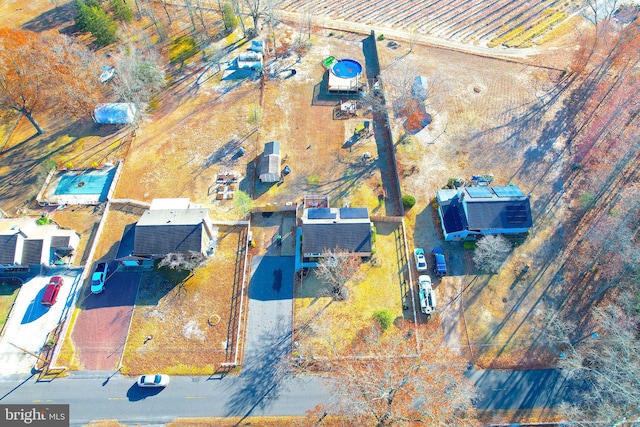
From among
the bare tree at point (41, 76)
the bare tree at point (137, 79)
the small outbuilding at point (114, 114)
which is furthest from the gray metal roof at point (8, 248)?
the bare tree at point (137, 79)

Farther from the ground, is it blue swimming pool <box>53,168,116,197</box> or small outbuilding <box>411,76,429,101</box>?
blue swimming pool <box>53,168,116,197</box>

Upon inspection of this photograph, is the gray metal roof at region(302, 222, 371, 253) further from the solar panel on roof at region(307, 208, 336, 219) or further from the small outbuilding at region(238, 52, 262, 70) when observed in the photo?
the small outbuilding at region(238, 52, 262, 70)

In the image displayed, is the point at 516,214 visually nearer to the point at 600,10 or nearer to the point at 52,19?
the point at 600,10

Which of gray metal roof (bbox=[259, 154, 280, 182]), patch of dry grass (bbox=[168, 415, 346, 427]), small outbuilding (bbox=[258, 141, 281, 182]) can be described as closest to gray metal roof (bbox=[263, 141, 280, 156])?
small outbuilding (bbox=[258, 141, 281, 182])

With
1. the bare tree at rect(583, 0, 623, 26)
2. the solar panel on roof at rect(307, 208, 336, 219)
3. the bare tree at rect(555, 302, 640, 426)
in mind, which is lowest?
the bare tree at rect(555, 302, 640, 426)

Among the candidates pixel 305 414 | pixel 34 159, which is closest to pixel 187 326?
pixel 305 414

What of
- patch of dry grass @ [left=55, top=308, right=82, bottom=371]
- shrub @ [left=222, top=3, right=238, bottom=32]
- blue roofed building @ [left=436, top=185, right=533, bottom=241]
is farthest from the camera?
shrub @ [left=222, top=3, right=238, bottom=32]

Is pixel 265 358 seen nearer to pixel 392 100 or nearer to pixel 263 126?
pixel 263 126
